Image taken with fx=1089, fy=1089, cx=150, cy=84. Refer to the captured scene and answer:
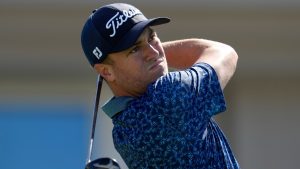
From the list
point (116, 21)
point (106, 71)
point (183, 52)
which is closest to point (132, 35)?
point (116, 21)

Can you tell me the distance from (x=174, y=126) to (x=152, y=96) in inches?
5.8

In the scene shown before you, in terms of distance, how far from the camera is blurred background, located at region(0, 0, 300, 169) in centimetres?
828

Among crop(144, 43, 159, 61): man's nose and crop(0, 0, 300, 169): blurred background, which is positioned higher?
crop(144, 43, 159, 61): man's nose

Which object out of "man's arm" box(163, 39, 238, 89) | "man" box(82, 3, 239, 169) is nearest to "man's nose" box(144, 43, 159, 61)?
"man" box(82, 3, 239, 169)

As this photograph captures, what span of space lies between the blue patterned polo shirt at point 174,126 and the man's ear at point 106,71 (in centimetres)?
16

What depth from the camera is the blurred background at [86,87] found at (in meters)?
8.28

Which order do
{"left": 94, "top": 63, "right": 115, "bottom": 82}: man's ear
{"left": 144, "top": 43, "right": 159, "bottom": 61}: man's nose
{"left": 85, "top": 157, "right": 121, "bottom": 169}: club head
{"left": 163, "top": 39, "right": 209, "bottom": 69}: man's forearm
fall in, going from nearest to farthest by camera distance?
1. {"left": 85, "top": 157, "right": 121, "bottom": 169}: club head
2. {"left": 144, "top": 43, "right": 159, "bottom": 61}: man's nose
3. {"left": 94, "top": 63, "right": 115, "bottom": 82}: man's ear
4. {"left": 163, "top": 39, "right": 209, "bottom": 69}: man's forearm

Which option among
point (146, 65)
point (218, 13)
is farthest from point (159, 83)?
point (218, 13)

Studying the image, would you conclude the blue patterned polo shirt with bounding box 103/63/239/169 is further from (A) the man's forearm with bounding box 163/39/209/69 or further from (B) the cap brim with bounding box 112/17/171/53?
(A) the man's forearm with bounding box 163/39/209/69

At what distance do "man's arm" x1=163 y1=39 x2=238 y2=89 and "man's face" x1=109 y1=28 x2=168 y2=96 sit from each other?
0.24 m

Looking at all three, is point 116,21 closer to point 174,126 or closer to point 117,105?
point 117,105

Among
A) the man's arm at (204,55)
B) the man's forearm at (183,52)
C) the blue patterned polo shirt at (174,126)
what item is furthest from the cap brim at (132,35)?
the man's forearm at (183,52)

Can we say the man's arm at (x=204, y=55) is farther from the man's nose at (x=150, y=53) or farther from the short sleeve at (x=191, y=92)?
the man's nose at (x=150, y=53)

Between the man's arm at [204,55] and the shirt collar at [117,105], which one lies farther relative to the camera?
the man's arm at [204,55]
